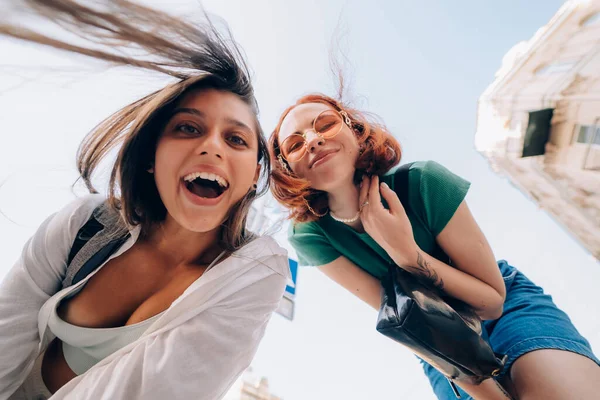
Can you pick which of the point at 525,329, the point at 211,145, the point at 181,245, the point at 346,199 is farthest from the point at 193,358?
the point at 525,329

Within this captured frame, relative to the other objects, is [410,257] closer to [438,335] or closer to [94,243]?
[438,335]

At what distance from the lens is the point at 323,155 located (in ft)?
7.66

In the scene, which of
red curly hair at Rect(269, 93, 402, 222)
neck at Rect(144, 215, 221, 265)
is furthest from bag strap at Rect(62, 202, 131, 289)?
red curly hair at Rect(269, 93, 402, 222)

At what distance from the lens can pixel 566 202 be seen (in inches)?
535

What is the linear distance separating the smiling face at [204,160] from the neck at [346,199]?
0.86 meters

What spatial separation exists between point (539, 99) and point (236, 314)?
14074 mm

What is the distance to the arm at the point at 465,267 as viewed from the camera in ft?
6.63

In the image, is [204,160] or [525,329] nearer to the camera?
[204,160]

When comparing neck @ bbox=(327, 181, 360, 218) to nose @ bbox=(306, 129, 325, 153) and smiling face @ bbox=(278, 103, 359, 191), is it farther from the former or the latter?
nose @ bbox=(306, 129, 325, 153)

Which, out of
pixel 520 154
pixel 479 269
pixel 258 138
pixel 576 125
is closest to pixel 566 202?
pixel 520 154

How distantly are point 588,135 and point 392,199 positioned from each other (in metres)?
11.8

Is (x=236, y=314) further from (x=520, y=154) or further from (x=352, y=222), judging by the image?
(x=520, y=154)

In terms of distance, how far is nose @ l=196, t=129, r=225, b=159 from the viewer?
1.59m

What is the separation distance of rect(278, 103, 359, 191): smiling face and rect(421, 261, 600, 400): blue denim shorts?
161 centimetres
